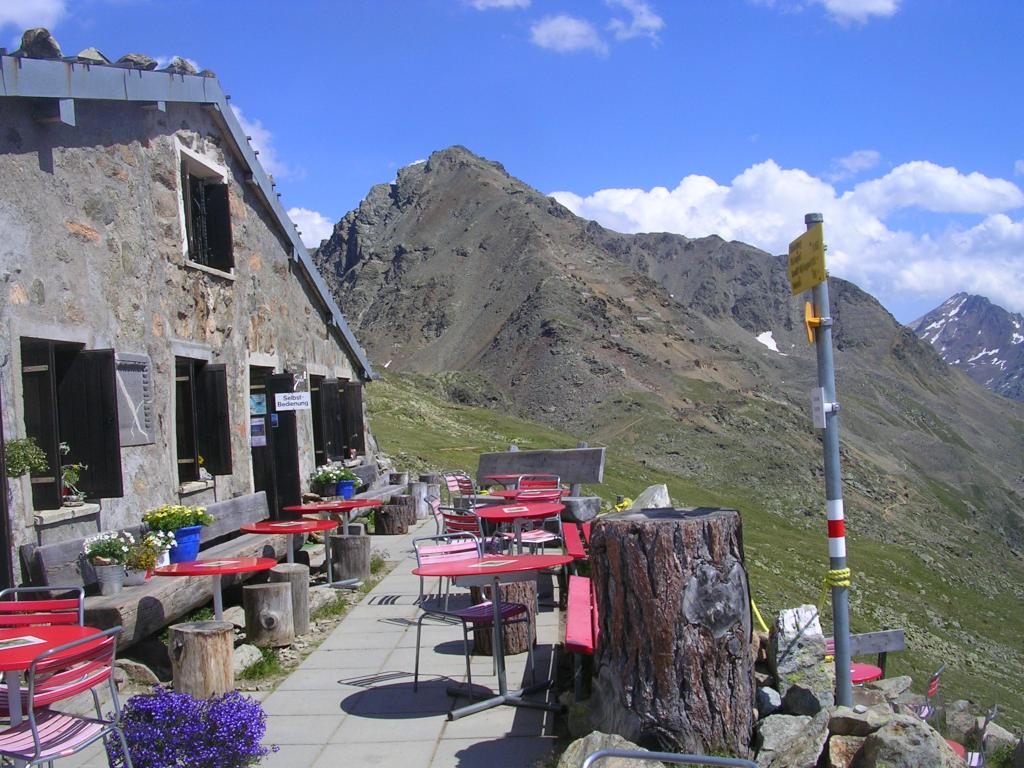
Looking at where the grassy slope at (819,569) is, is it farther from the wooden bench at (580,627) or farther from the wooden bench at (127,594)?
the wooden bench at (127,594)

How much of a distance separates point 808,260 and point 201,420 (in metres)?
7.19

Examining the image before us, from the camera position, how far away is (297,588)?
800cm

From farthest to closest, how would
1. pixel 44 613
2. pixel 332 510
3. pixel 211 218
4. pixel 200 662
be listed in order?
pixel 211 218 < pixel 332 510 < pixel 200 662 < pixel 44 613

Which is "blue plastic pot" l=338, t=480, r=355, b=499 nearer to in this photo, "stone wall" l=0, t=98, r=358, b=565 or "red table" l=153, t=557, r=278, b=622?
"stone wall" l=0, t=98, r=358, b=565

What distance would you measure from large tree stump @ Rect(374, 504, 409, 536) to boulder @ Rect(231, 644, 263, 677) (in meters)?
7.13

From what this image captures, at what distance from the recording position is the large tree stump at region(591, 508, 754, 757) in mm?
4836

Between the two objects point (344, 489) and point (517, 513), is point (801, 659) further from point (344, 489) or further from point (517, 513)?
point (344, 489)

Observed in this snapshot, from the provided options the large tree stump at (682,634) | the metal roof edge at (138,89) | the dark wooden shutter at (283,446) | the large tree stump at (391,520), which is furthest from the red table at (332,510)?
the large tree stump at (682,634)

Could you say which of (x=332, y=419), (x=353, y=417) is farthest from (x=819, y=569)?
(x=332, y=419)

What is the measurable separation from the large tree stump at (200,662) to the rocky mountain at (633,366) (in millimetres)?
4061

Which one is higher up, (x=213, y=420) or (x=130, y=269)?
(x=130, y=269)

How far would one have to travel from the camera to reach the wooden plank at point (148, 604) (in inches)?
268

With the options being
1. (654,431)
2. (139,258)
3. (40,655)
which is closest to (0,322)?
(139,258)

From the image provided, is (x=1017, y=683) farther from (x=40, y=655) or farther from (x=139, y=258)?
(x=40, y=655)
